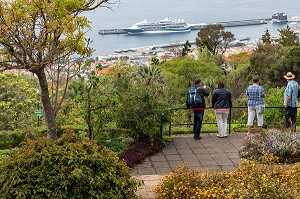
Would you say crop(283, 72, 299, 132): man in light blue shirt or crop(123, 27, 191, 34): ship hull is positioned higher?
crop(283, 72, 299, 132): man in light blue shirt

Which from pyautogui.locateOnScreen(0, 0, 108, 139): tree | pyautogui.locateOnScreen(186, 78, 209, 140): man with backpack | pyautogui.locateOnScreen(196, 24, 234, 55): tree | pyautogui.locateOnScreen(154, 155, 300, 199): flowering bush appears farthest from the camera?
pyautogui.locateOnScreen(196, 24, 234, 55): tree

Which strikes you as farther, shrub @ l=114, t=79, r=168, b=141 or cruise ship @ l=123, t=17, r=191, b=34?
cruise ship @ l=123, t=17, r=191, b=34

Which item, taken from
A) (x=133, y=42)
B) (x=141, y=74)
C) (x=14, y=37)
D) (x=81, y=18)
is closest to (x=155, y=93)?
(x=81, y=18)

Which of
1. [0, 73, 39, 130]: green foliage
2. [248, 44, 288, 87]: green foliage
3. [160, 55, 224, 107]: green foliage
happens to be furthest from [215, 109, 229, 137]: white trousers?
[248, 44, 288, 87]: green foliage

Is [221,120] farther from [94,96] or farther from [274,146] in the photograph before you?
[94,96]

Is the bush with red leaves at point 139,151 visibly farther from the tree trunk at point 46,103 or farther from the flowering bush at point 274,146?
the flowering bush at point 274,146

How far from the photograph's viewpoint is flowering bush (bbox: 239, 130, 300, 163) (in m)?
7.41

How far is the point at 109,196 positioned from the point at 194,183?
1268 millimetres

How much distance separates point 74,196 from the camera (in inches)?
168

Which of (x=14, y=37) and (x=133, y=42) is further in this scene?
(x=133, y=42)

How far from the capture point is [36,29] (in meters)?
6.83

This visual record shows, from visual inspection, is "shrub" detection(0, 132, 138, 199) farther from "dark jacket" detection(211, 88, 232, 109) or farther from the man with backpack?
"dark jacket" detection(211, 88, 232, 109)

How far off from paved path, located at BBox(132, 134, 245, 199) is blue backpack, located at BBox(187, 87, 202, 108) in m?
0.77

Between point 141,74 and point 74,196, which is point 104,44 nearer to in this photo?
point 141,74
